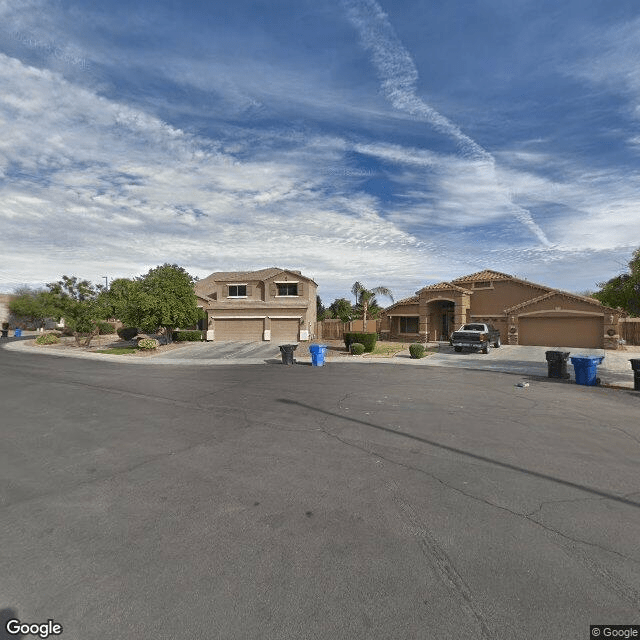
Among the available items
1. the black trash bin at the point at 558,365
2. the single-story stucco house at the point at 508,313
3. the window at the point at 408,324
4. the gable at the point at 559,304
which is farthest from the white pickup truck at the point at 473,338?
the window at the point at 408,324

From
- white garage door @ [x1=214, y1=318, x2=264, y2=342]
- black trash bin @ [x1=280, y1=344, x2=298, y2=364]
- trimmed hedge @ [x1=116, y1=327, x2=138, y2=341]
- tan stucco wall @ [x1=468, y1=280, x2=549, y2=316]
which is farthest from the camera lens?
trimmed hedge @ [x1=116, y1=327, x2=138, y2=341]

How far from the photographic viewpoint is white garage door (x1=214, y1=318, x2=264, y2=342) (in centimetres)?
3403

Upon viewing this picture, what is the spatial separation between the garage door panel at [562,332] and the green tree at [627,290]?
13674 millimetres

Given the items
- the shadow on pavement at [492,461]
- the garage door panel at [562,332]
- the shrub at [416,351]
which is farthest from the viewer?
the garage door panel at [562,332]

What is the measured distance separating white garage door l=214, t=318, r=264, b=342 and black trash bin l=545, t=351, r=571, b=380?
2386 centimetres

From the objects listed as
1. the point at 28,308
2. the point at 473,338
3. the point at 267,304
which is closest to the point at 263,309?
the point at 267,304

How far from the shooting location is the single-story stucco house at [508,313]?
89.6 feet

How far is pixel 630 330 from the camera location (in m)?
28.5

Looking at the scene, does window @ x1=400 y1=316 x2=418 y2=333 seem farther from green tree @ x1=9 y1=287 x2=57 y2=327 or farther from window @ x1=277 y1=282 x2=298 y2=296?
green tree @ x1=9 y1=287 x2=57 y2=327

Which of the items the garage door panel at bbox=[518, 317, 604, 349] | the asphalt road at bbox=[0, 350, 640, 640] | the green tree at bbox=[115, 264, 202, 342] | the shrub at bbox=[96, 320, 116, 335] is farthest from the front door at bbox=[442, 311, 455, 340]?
the shrub at bbox=[96, 320, 116, 335]

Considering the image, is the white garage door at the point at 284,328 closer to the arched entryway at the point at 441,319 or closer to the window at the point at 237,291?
the window at the point at 237,291

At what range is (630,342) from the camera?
2873 centimetres

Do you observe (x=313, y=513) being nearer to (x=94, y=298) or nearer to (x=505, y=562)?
(x=505, y=562)


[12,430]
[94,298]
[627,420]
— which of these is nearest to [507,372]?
[627,420]
